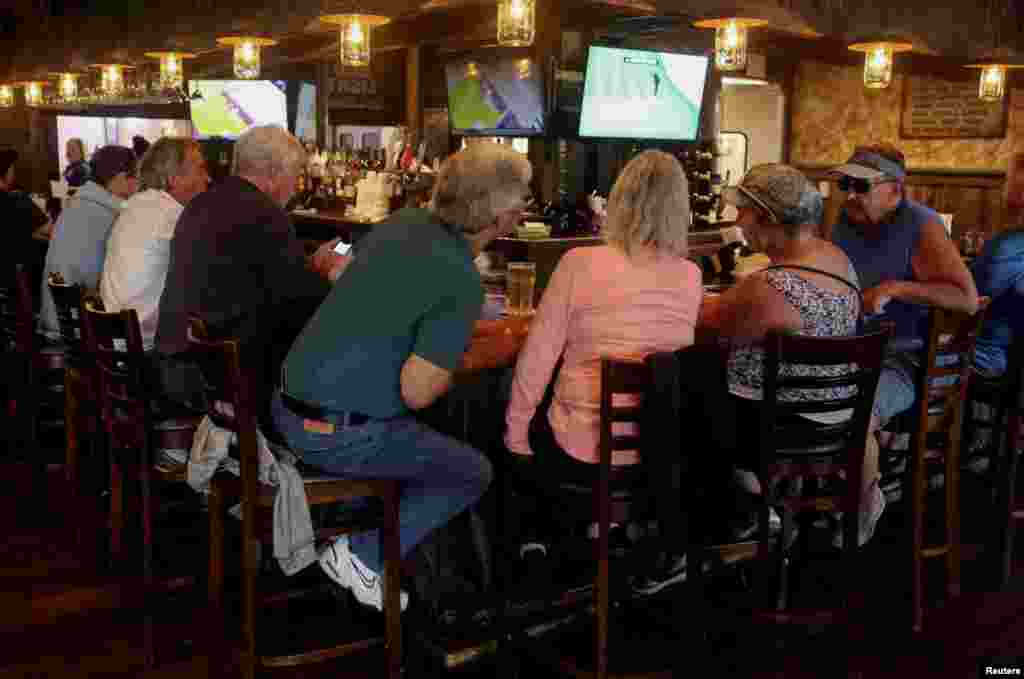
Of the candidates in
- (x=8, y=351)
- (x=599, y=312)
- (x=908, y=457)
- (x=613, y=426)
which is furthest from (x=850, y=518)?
(x=8, y=351)

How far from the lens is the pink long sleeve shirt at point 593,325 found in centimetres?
265

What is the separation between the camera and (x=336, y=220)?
6.21 meters

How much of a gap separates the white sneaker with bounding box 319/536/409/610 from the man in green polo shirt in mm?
297

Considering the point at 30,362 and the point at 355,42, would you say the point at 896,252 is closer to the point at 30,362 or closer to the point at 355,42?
the point at 355,42

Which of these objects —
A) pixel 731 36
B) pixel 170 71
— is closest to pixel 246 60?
pixel 170 71

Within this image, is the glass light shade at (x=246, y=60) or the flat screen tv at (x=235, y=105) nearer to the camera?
the glass light shade at (x=246, y=60)

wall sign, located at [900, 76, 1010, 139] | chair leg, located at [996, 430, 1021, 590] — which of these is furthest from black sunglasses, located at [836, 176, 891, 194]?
wall sign, located at [900, 76, 1010, 139]

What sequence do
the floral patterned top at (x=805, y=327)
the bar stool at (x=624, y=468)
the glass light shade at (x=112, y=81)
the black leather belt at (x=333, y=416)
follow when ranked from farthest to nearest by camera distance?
the glass light shade at (x=112, y=81), the floral patterned top at (x=805, y=327), the black leather belt at (x=333, y=416), the bar stool at (x=624, y=468)

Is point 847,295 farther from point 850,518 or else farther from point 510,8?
point 510,8

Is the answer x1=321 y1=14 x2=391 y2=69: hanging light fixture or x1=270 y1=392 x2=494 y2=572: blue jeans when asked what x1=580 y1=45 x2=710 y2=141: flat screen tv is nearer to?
x1=321 y1=14 x2=391 y2=69: hanging light fixture

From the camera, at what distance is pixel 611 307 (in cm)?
264

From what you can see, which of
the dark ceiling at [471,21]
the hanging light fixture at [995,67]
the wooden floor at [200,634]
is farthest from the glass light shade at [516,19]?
the hanging light fixture at [995,67]

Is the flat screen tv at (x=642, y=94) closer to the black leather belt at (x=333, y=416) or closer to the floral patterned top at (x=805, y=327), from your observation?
the floral patterned top at (x=805, y=327)

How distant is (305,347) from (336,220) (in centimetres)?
370
